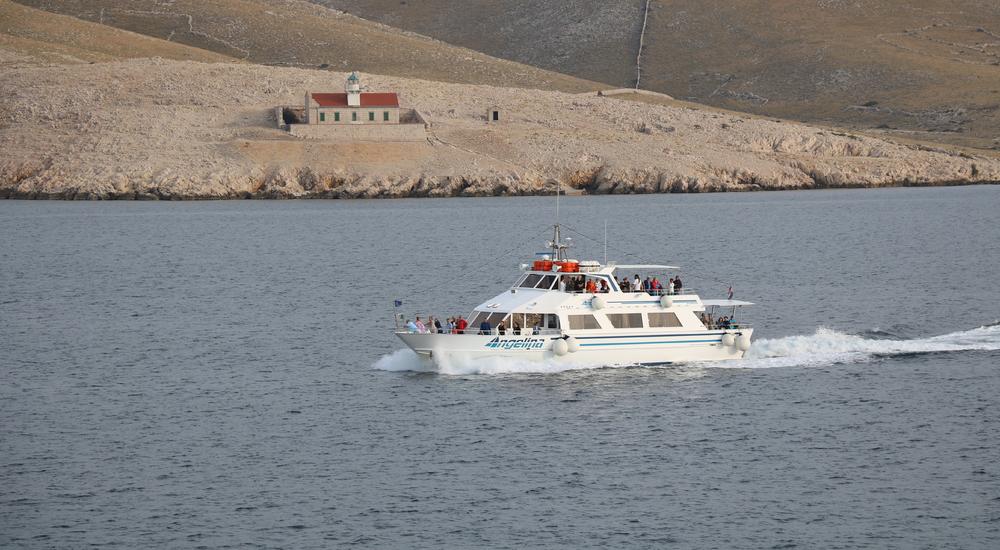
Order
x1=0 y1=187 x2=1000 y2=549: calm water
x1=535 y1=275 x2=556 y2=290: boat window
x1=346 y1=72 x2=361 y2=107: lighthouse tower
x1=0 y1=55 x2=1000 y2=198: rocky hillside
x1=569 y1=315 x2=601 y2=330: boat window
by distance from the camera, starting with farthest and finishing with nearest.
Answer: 1. x1=346 y1=72 x2=361 y2=107: lighthouse tower
2. x1=0 y1=55 x2=1000 y2=198: rocky hillside
3. x1=535 y1=275 x2=556 y2=290: boat window
4. x1=569 y1=315 x2=601 y2=330: boat window
5. x1=0 y1=187 x2=1000 y2=549: calm water

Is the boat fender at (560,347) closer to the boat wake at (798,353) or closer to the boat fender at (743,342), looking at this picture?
the boat wake at (798,353)

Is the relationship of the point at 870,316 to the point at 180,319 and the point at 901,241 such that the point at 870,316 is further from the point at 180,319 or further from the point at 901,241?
the point at 901,241

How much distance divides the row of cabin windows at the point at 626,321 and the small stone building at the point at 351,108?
98876 millimetres

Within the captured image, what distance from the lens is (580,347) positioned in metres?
52.1

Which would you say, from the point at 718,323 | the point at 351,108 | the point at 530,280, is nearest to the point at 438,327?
the point at 530,280

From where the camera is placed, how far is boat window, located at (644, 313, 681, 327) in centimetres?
5297

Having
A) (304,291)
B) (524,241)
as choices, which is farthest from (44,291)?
(524,241)

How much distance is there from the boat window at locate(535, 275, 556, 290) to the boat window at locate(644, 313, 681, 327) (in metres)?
3.59

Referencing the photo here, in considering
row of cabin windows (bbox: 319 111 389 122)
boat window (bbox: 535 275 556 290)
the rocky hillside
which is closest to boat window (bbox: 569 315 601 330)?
boat window (bbox: 535 275 556 290)

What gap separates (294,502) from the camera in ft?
128

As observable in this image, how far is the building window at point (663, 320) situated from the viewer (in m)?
53.0

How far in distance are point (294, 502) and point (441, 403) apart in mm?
10214

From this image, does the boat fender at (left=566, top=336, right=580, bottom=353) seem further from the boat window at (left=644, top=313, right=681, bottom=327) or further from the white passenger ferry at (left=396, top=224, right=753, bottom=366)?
the boat window at (left=644, top=313, right=681, bottom=327)

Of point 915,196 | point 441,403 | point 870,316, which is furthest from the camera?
point 915,196
